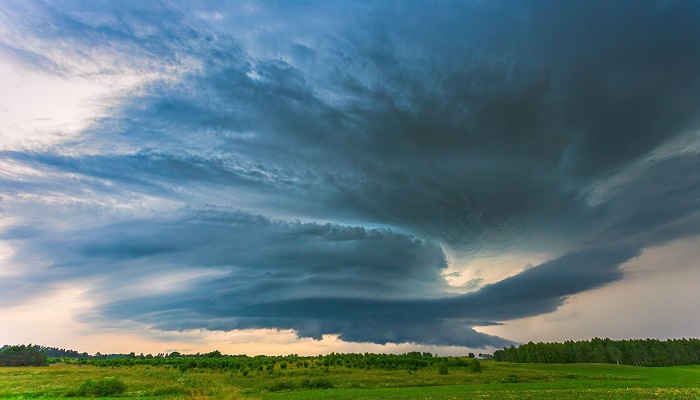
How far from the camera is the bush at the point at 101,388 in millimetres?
66312

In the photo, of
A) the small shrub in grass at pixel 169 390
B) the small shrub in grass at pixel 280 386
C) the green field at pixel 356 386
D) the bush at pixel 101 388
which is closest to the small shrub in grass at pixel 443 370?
the green field at pixel 356 386

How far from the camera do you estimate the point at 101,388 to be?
2648 inches

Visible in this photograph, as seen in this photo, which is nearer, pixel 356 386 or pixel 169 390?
pixel 169 390

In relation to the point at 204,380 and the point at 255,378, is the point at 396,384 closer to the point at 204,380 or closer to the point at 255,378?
the point at 255,378

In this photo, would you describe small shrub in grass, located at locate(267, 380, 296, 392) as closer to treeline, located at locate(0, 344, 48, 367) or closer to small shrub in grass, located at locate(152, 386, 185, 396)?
small shrub in grass, located at locate(152, 386, 185, 396)

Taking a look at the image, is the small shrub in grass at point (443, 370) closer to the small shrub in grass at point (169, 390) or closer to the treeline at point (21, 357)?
the small shrub in grass at point (169, 390)

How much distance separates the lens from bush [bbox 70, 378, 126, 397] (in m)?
66.3

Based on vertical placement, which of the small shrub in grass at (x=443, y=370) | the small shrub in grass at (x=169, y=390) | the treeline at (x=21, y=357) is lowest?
the small shrub in grass at (x=169, y=390)

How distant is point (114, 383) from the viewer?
68875 millimetres

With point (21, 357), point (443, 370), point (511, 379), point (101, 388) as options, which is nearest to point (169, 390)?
point (101, 388)

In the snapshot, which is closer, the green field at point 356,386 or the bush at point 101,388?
the green field at point 356,386

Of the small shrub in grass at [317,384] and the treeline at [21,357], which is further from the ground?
the treeline at [21,357]

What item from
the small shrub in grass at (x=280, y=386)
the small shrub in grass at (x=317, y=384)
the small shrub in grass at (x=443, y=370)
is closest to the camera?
the small shrub in grass at (x=280, y=386)

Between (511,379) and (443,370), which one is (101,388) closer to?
(443,370)
